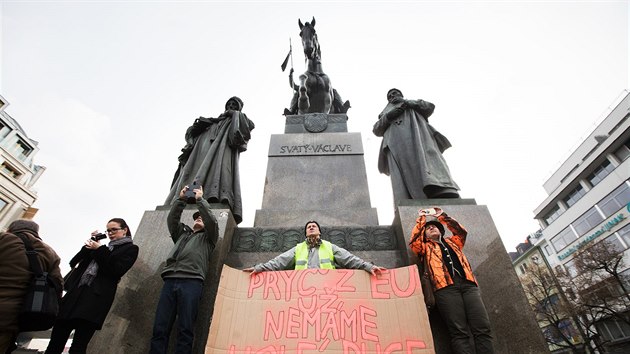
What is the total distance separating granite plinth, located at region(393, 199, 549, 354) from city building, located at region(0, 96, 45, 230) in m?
46.8

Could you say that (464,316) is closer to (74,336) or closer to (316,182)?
(74,336)

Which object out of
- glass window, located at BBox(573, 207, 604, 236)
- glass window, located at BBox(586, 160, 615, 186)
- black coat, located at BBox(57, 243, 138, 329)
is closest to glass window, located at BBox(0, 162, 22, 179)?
black coat, located at BBox(57, 243, 138, 329)

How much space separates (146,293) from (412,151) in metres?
5.00

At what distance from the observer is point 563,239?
44.4 meters

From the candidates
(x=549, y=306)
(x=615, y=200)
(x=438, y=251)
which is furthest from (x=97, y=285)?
(x=615, y=200)

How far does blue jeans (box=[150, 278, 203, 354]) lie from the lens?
9.57ft

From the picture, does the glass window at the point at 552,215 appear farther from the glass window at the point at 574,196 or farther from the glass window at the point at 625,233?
the glass window at the point at 625,233

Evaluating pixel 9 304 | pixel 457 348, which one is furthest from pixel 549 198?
pixel 9 304

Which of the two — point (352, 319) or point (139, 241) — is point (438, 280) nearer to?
point (352, 319)

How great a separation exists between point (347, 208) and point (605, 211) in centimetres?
4596

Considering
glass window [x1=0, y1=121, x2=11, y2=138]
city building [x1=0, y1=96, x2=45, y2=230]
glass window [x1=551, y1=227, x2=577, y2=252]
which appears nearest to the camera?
city building [x1=0, y1=96, x2=45, y2=230]

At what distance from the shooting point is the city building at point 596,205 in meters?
31.5

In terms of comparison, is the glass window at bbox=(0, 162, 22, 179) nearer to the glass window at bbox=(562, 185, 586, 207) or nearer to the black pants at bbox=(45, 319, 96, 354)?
the black pants at bbox=(45, 319, 96, 354)

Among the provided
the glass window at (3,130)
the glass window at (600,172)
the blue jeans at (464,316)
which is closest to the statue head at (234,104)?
the blue jeans at (464,316)
